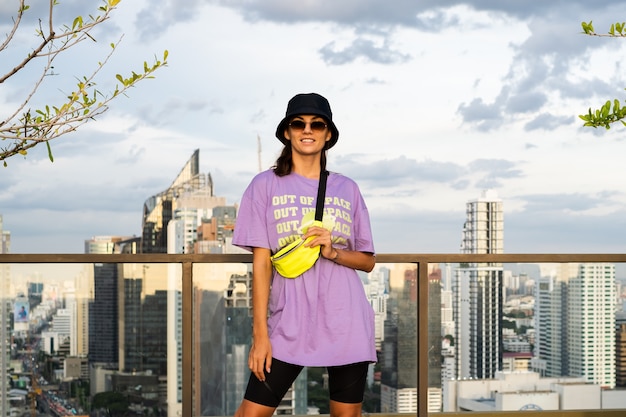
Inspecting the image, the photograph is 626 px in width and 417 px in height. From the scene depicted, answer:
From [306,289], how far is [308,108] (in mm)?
534

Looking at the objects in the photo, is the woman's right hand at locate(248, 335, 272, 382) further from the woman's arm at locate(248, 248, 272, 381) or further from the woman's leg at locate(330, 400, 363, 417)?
the woman's leg at locate(330, 400, 363, 417)

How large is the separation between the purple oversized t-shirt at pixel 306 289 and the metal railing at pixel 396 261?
155cm

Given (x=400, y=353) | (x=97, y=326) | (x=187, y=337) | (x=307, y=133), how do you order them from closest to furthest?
(x=307, y=133) → (x=187, y=337) → (x=97, y=326) → (x=400, y=353)

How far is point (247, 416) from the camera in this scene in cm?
274

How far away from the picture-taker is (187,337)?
14.3 ft

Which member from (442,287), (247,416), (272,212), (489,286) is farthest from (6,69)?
(489,286)

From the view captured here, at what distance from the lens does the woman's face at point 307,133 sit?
2740mm

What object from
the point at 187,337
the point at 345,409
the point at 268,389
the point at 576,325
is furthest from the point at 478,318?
the point at 268,389

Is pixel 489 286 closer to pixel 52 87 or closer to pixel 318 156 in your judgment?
pixel 318 156

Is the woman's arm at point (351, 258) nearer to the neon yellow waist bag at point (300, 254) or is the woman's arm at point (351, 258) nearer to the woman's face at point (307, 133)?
the neon yellow waist bag at point (300, 254)

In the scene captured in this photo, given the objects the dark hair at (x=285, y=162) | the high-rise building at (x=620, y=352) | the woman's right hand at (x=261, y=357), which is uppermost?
the dark hair at (x=285, y=162)

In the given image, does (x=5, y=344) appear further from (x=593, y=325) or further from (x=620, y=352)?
(x=620, y=352)

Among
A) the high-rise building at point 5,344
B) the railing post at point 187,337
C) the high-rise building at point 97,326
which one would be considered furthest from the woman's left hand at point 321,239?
the high-rise building at point 5,344

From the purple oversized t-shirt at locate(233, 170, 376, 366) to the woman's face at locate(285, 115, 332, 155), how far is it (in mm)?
90
